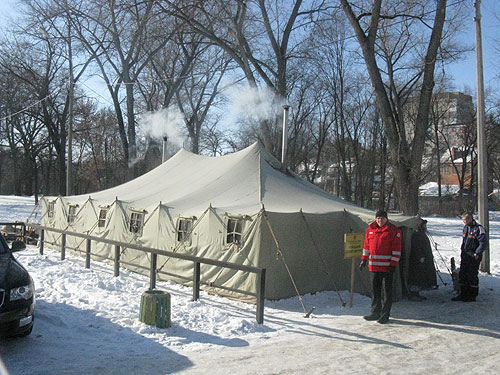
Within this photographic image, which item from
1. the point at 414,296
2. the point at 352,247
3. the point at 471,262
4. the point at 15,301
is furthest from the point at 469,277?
the point at 15,301

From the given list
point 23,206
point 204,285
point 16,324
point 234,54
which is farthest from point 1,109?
point 16,324

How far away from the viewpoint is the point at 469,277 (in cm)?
948

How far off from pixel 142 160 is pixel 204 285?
25.7 metres

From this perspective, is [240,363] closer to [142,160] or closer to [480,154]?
[480,154]

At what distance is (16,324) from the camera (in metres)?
5.42

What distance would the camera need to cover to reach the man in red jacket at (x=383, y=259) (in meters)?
7.53

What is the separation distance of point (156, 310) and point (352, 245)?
12.8ft

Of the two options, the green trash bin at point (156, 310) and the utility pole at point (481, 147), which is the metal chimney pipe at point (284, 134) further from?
the green trash bin at point (156, 310)

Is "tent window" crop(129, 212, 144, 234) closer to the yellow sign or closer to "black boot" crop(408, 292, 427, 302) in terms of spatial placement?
the yellow sign

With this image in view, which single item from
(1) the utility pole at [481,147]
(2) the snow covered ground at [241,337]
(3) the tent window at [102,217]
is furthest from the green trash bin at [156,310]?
(1) the utility pole at [481,147]

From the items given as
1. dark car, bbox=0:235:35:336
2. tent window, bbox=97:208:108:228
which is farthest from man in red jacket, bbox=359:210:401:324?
tent window, bbox=97:208:108:228

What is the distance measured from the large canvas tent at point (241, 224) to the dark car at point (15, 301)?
3.75m

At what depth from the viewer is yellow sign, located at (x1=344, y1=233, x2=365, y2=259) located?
8.67m

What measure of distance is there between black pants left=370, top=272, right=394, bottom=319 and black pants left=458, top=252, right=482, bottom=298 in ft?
8.75
